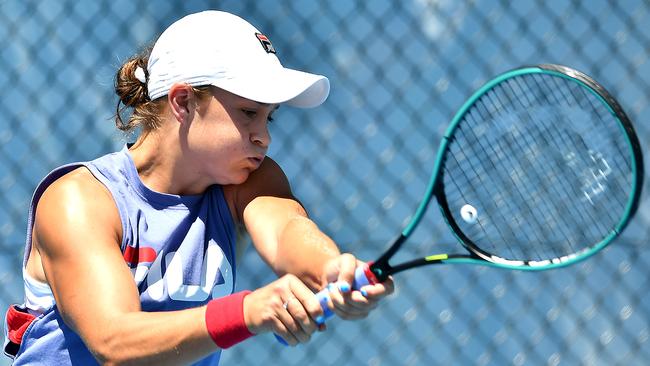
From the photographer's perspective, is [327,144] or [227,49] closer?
[227,49]

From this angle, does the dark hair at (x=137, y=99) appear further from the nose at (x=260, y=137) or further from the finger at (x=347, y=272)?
the finger at (x=347, y=272)

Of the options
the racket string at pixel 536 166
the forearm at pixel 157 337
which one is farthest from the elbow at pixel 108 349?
the racket string at pixel 536 166

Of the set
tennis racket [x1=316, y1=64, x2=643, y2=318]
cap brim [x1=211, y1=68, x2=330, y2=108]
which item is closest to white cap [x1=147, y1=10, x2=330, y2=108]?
cap brim [x1=211, y1=68, x2=330, y2=108]

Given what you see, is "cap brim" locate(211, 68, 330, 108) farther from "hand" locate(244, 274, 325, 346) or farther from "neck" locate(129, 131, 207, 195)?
"hand" locate(244, 274, 325, 346)

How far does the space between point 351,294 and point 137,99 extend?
1.82 feet

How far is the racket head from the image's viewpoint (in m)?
1.89

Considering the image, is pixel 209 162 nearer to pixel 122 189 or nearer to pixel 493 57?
pixel 122 189

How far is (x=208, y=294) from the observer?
6.23 ft

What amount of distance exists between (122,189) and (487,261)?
0.54 meters

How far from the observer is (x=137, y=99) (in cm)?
198

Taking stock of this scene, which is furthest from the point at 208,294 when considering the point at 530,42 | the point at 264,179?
the point at 530,42

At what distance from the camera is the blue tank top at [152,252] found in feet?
6.05

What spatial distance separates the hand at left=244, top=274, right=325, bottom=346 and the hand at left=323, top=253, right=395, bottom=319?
3 centimetres

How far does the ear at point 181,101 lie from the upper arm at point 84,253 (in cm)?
16
